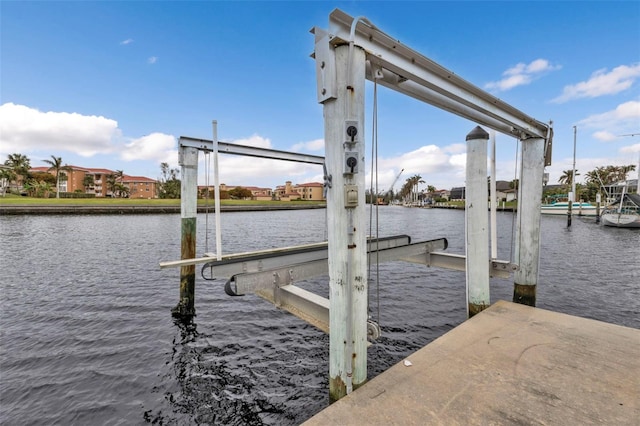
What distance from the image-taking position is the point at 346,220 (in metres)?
2.95

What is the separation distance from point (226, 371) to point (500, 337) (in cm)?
475

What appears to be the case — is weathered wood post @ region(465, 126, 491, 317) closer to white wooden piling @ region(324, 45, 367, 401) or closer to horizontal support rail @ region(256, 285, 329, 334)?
horizontal support rail @ region(256, 285, 329, 334)

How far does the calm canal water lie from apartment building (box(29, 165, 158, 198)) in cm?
10019

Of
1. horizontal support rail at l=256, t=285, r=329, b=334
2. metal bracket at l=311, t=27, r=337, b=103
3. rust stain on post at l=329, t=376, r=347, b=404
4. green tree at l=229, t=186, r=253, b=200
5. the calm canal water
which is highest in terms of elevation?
green tree at l=229, t=186, r=253, b=200

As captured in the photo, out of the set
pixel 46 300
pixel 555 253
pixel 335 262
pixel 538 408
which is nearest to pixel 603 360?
pixel 538 408

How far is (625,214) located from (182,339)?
150 ft

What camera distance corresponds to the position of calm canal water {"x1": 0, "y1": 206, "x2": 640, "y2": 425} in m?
4.62

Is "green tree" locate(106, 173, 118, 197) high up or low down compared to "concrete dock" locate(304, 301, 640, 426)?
up

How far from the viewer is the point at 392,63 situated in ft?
10.8

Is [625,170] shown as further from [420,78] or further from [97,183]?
[97,183]

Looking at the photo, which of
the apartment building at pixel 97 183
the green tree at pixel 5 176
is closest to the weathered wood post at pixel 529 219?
the green tree at pixel 5 176

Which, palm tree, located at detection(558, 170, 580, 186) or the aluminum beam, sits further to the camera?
palm tree, located at detection(558, 170, 580, 186)

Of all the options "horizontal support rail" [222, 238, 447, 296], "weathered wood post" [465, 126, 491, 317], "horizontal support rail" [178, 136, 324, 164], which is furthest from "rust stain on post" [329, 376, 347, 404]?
"horizontal support rail" [178, 136, 324, 164]

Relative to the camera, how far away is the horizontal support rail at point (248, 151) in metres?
7.40
